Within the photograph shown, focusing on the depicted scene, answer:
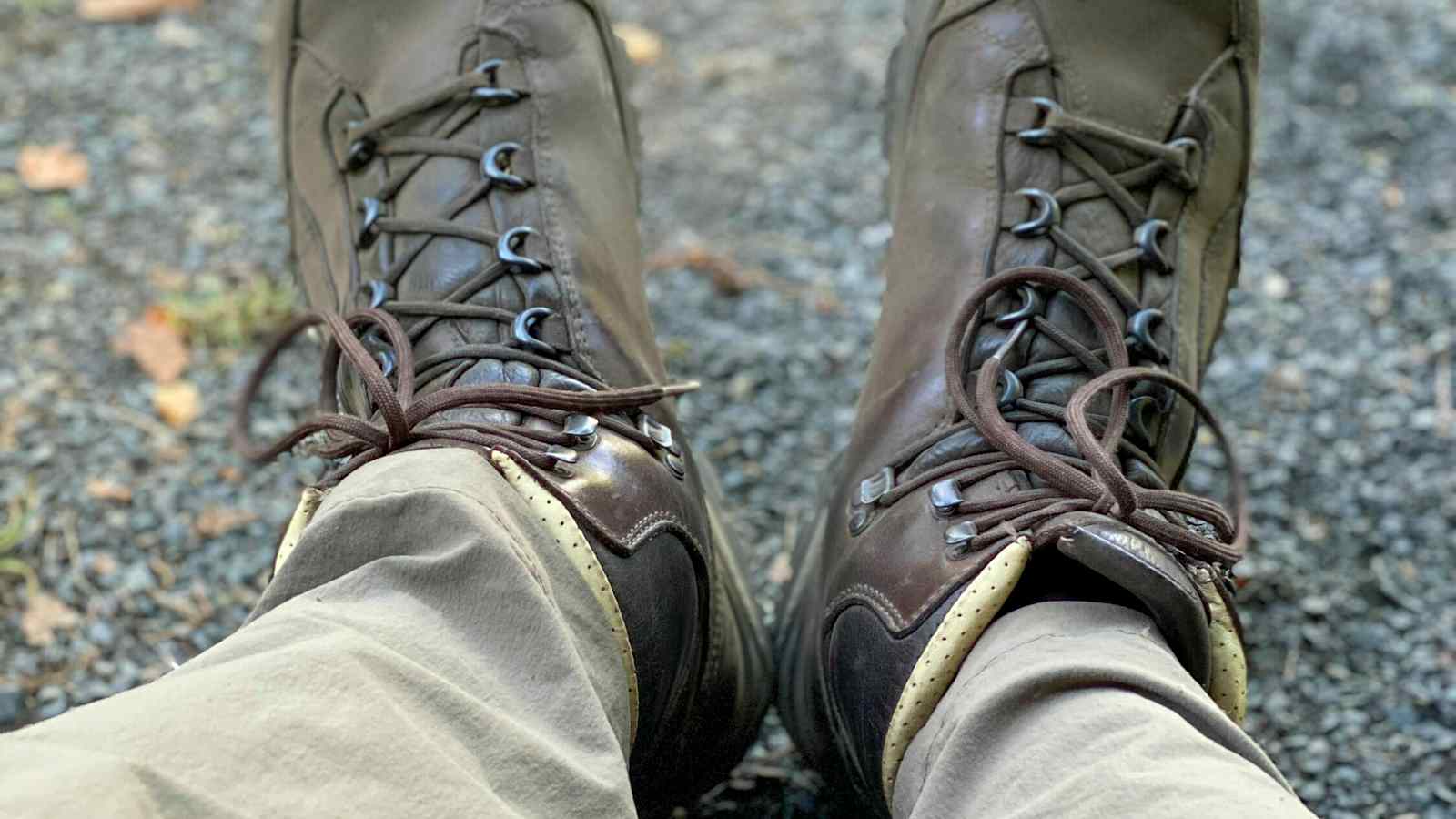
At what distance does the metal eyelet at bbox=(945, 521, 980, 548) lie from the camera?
104cm

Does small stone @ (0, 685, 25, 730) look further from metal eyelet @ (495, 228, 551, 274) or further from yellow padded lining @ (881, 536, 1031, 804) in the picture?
yellow padded lining @ (881, 536, 1031, 804)

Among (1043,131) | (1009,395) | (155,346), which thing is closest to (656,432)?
(1009,395)

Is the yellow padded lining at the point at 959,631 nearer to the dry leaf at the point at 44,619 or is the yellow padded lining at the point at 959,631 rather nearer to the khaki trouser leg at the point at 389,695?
the khaki trouser leg at the point at 389,695

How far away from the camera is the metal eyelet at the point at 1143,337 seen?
1273mm

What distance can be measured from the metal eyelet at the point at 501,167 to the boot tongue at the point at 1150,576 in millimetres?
683

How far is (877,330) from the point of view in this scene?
1.43 meters

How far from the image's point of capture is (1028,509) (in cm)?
103

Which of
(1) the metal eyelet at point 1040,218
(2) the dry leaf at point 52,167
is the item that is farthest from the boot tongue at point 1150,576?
(2) the dry leaf at point 52,167

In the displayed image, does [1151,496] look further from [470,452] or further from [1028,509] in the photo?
[470,452]

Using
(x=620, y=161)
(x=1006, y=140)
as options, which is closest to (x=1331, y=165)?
(x=1006, y=140)

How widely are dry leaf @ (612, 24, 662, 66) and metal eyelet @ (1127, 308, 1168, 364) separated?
1.22 m

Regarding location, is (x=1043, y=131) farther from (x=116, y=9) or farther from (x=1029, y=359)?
(x=116, y=9)

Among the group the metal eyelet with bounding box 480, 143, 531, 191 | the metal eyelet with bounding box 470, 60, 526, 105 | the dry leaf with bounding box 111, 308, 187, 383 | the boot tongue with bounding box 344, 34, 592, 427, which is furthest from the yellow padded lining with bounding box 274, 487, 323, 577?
the dry leaf with bounding box 111, 308, 187, 383

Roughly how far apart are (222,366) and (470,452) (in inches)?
37.7
